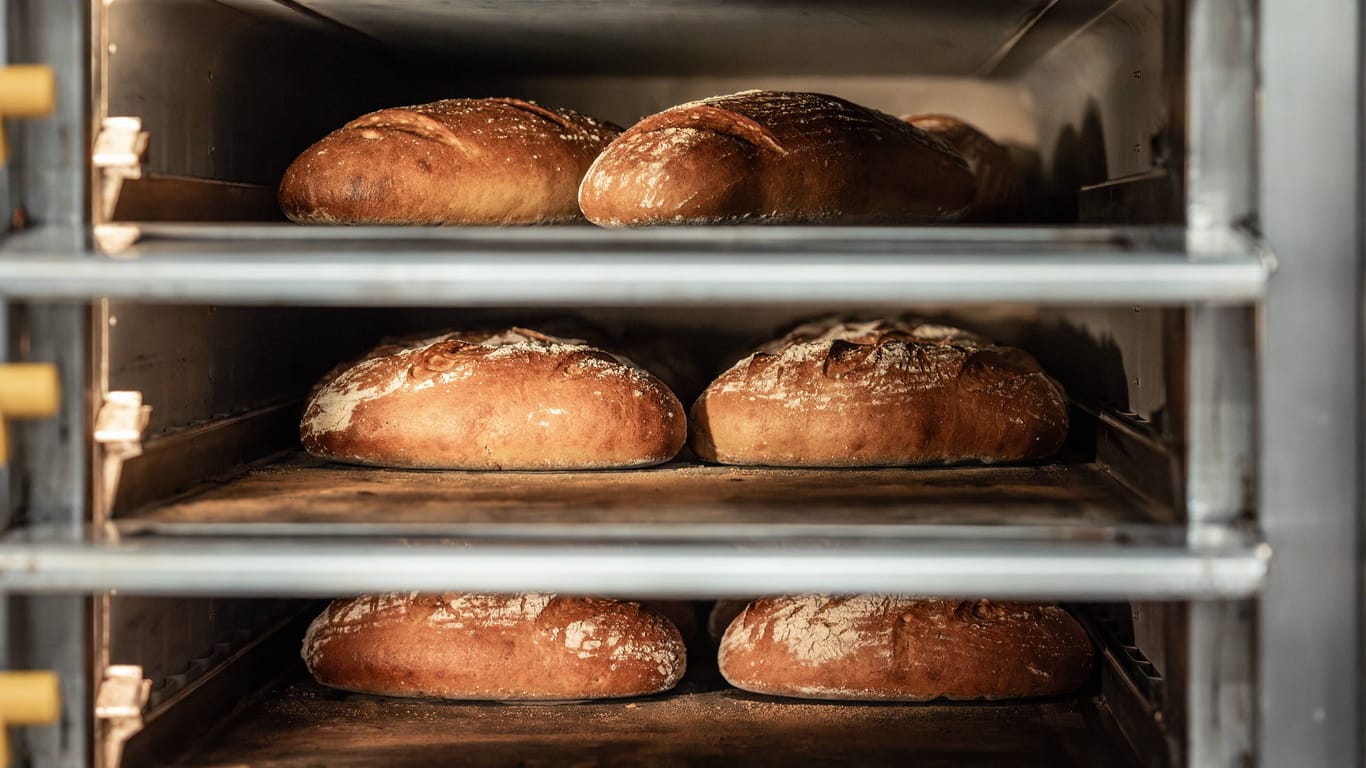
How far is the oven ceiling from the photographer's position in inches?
56.6

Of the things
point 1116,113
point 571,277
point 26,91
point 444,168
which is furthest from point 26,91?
point 1116,113

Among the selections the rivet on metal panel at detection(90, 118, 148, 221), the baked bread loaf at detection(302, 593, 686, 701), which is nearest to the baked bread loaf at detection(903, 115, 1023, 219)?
the baked bread loaf at detection(302, 593, 686, 701)

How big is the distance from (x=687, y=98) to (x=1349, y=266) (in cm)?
115

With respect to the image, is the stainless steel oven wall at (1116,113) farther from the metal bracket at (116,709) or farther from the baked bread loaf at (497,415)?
the metal bracket at (116,709)

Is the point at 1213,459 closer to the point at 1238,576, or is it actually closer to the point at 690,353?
the point at 1238,576

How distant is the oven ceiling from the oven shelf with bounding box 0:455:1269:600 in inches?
26.0

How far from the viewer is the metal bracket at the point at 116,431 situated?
1090 mm

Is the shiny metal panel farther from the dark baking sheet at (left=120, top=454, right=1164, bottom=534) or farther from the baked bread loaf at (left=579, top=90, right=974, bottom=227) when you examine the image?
the baked bread loaf at (left=579, top=90, right=974, bottom=227)

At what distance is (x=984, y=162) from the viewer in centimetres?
181

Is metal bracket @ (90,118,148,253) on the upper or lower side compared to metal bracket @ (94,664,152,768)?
upper

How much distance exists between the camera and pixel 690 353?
1.89 m

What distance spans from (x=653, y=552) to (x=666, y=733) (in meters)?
0.42

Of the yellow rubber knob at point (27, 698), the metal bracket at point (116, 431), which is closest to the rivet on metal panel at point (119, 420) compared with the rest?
the metal bracket at point (116, 431)

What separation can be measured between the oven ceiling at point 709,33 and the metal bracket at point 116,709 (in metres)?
0.81
